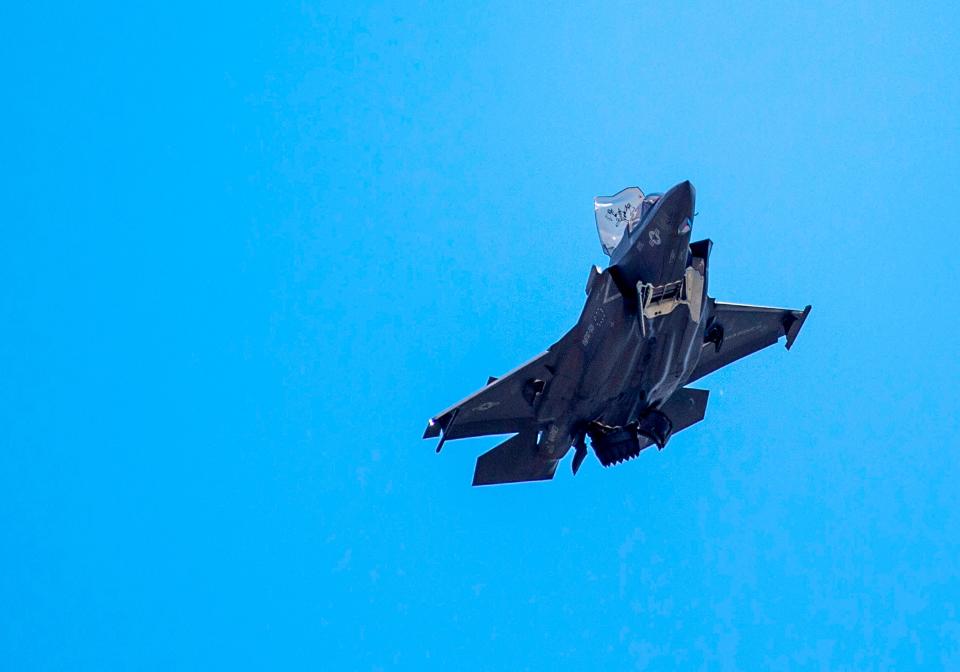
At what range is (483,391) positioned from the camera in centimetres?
4328

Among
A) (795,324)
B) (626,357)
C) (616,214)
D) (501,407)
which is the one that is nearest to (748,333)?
(795,324)

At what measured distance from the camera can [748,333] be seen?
152 feet

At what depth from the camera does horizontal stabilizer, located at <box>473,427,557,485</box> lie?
45.5 metres

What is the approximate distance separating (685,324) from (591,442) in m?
6.28

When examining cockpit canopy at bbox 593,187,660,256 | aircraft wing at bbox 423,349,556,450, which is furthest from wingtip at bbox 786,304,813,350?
aircraft wing at bbox 423,349,556,450

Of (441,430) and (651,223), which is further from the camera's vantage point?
(441,430)

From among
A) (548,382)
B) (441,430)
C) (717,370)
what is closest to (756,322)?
(717,370)

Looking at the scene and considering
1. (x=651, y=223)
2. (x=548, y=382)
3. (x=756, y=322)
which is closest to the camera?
(x=651, y=223)

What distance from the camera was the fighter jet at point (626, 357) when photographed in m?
39.5

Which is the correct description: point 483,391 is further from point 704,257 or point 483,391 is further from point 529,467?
point 704,257

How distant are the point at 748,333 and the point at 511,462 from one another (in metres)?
9.72

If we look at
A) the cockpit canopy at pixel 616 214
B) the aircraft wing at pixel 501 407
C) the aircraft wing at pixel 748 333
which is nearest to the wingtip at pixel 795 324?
the aircraft wing at pixel 748 333

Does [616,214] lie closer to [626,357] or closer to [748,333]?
[626,357]

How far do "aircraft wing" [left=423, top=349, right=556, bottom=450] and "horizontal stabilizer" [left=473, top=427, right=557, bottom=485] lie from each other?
820 mm
